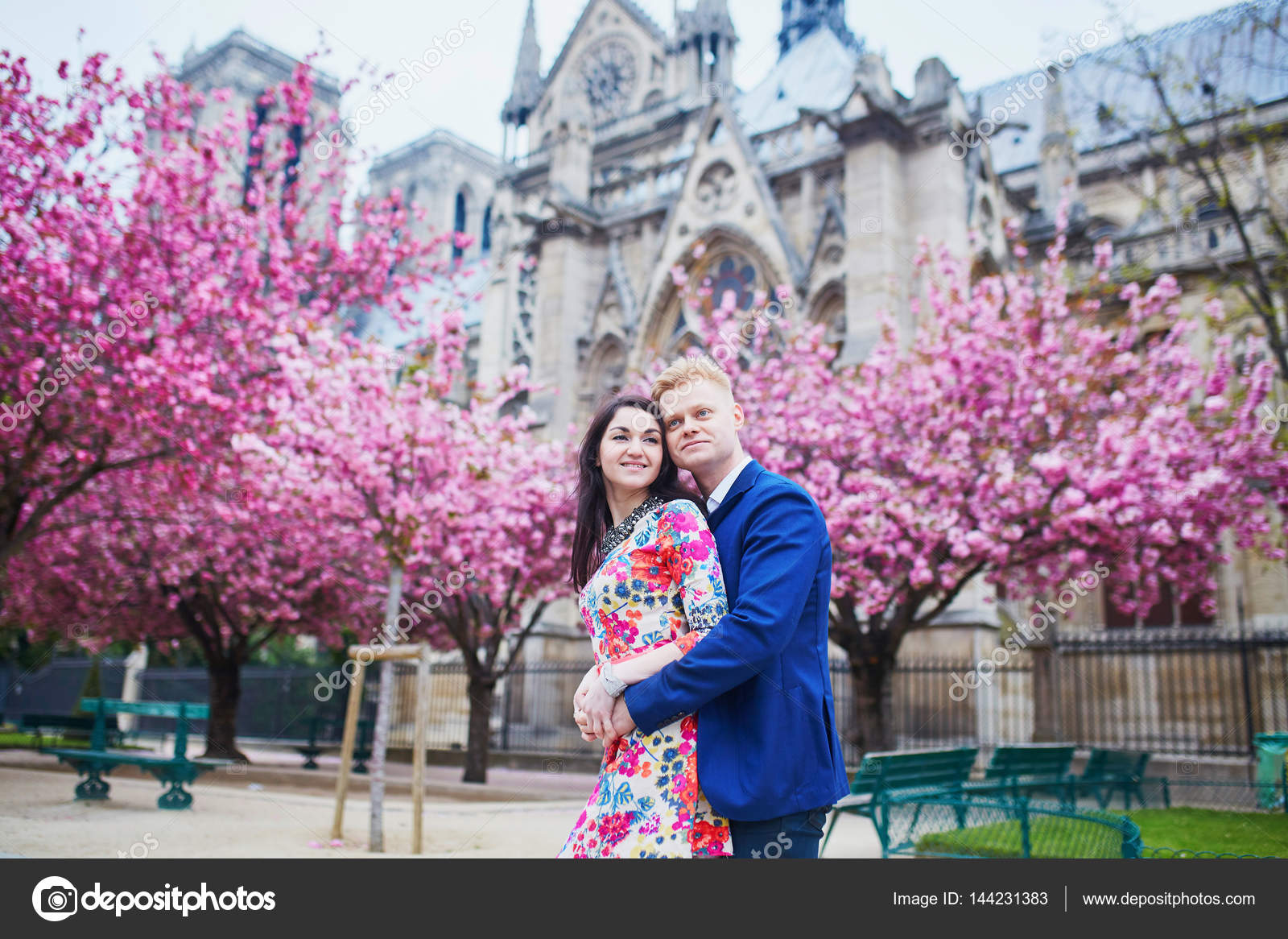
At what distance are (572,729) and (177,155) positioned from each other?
540 inches

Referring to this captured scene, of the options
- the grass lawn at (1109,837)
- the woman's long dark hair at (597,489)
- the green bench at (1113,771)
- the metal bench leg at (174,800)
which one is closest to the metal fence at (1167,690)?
the green bench at (1113,771)

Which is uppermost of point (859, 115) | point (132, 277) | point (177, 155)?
point (859, 115)

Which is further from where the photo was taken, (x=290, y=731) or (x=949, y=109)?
(x=290, y=731)

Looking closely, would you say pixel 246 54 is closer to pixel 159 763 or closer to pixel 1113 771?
pixel 159 763

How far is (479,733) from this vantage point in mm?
14891

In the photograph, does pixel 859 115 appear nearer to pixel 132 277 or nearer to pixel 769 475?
pixel 132 277

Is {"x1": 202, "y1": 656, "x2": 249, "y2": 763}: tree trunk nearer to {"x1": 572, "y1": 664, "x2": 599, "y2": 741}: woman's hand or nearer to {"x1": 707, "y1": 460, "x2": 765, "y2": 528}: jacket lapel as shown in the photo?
{"x1": 572, "y1": 664, "x2": 599, "y2": 741}: woman's hand

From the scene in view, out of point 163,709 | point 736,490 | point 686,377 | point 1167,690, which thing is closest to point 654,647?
point 736,490

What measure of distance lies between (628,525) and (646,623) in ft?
0.90

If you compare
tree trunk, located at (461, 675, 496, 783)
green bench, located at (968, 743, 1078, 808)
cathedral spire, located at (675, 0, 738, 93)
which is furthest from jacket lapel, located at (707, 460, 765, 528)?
cathedral spire, located at (675, 0, 738, 93)

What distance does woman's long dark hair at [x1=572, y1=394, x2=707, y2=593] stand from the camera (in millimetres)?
2820
